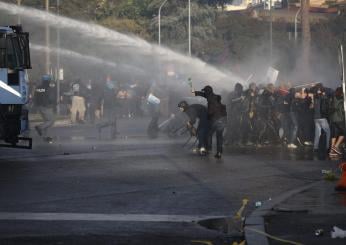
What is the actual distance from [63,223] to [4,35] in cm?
957

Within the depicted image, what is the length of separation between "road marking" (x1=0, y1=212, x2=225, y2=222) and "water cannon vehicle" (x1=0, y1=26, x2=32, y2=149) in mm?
8279

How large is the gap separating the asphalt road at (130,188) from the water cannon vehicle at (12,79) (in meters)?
0.75

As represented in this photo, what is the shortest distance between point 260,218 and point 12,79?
10.1 m

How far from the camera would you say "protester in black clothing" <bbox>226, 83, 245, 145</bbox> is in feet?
90.4

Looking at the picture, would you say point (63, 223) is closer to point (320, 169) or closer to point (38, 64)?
point (320, 169)

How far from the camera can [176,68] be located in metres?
40.8

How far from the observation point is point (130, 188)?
52.6 ft

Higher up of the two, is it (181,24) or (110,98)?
(181,24)

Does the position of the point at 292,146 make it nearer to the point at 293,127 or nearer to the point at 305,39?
the point at 293,127

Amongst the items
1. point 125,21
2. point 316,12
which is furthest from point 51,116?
point 316,12

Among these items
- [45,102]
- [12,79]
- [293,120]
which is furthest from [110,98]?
[12,79]

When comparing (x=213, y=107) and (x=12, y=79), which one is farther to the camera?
(x=213, y=107)

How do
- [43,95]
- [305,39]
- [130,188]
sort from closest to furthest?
[130,188] < [43,95] < [305,39]

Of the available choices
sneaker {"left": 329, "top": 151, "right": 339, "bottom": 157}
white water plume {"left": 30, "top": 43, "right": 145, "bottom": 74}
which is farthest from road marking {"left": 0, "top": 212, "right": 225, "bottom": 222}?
white water plume {"left": 30, "top": 43, "right": 145, "bottom": 74}
